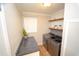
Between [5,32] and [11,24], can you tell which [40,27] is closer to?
[11,24]

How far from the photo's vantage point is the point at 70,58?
83cm

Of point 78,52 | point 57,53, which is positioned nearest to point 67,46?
point 78,52

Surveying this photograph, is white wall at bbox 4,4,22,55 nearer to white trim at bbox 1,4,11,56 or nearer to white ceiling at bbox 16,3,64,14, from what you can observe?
white trim at bbox 1,4,11,56

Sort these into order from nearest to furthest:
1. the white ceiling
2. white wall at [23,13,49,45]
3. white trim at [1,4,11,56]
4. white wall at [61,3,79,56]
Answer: white trim at [1,4,11,56] → white wall at [61,3,79,56] → the white ceiling → white wall at [23,13,49,45]

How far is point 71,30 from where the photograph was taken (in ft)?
3.45

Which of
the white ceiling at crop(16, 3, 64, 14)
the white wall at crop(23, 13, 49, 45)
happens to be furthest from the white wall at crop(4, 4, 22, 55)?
the white wall at crop(23, 13, 49, 45)

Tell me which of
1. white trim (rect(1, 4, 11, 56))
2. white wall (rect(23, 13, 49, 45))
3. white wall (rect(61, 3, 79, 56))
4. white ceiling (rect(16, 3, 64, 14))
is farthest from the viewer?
white wall (rect(23, 13, 49, 45))

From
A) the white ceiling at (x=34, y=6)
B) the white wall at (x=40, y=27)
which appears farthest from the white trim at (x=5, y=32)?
the white wall at (x=40, y=27)

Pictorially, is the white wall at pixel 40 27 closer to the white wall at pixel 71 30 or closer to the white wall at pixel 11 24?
the white wall at pixel 11 24

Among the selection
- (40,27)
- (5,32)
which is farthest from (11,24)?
(40,27)

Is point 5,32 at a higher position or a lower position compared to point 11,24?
lower

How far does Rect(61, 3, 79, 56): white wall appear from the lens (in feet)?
3.08

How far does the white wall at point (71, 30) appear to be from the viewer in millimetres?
938

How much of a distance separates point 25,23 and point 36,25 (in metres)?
0.64
